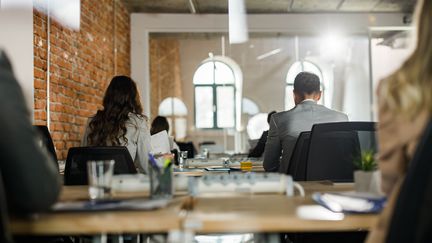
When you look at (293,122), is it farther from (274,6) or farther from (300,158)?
(274,6)

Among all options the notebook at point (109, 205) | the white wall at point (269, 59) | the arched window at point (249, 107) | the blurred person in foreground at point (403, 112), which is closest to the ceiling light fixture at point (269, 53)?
the white wall at point (269, 59)

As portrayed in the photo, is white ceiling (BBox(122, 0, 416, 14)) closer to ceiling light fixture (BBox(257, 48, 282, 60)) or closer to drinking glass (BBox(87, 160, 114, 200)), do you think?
ceiling light fixture (BBox(257, 48, 282, 60))

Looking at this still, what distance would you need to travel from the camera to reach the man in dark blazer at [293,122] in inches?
150

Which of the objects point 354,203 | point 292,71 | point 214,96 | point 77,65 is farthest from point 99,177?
point 292,71

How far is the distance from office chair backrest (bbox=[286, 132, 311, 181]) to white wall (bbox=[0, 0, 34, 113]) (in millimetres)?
1960

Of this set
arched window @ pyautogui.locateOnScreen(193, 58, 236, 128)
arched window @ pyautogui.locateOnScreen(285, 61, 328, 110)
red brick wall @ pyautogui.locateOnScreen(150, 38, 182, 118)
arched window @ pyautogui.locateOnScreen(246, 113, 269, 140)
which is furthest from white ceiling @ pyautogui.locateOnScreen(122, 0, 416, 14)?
arched window @ pyautogui.locateOnScreen(246, 113, 269, 140)

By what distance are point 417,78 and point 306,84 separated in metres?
2.64

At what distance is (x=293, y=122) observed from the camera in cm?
384

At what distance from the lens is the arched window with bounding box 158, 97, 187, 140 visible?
29.5 feet

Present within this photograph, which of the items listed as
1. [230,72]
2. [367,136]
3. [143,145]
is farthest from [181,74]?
[367,136]

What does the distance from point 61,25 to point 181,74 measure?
402cm

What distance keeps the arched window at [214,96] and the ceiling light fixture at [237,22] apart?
51cm

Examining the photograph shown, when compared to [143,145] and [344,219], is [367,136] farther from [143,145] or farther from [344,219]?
[344,219]

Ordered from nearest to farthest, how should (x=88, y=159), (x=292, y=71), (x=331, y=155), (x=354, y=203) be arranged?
(x=354, y=203) < (x=331, y=155) < (x=88, y=159) < (x=292, y=71)
